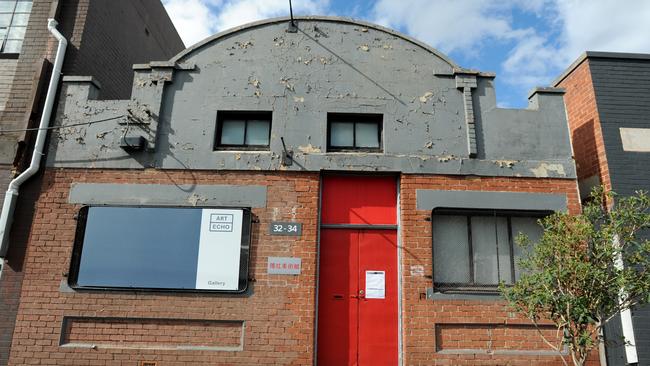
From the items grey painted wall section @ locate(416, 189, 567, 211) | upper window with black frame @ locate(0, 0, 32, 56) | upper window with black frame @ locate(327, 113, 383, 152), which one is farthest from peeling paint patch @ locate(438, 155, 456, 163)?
upper window with black frame @ locate(0, 0, 32, 56)

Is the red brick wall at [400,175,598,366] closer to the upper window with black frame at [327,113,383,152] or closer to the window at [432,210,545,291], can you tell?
the window at [432,210,545,291]

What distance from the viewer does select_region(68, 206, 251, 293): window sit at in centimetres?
769

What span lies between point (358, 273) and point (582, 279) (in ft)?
11.1

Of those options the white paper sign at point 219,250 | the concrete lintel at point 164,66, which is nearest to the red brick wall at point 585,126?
the white paper sign at point 219,250

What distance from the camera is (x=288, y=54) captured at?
8.77 metres

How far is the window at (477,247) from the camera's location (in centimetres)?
798

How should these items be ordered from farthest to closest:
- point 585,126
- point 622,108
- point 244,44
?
point 585,126, point 244,44, point 622,108

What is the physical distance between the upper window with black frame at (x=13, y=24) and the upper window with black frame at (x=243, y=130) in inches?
175

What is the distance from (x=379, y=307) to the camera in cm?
781

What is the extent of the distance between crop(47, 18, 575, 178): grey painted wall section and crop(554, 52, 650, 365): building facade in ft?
2.39

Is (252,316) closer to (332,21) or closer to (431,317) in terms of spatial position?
(431,317)

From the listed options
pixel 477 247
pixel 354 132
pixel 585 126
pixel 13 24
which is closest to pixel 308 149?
pixel 354 132

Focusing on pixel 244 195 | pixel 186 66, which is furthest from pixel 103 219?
pixel 186 66

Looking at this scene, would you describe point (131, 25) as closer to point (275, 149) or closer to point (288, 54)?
point (288, 54)
